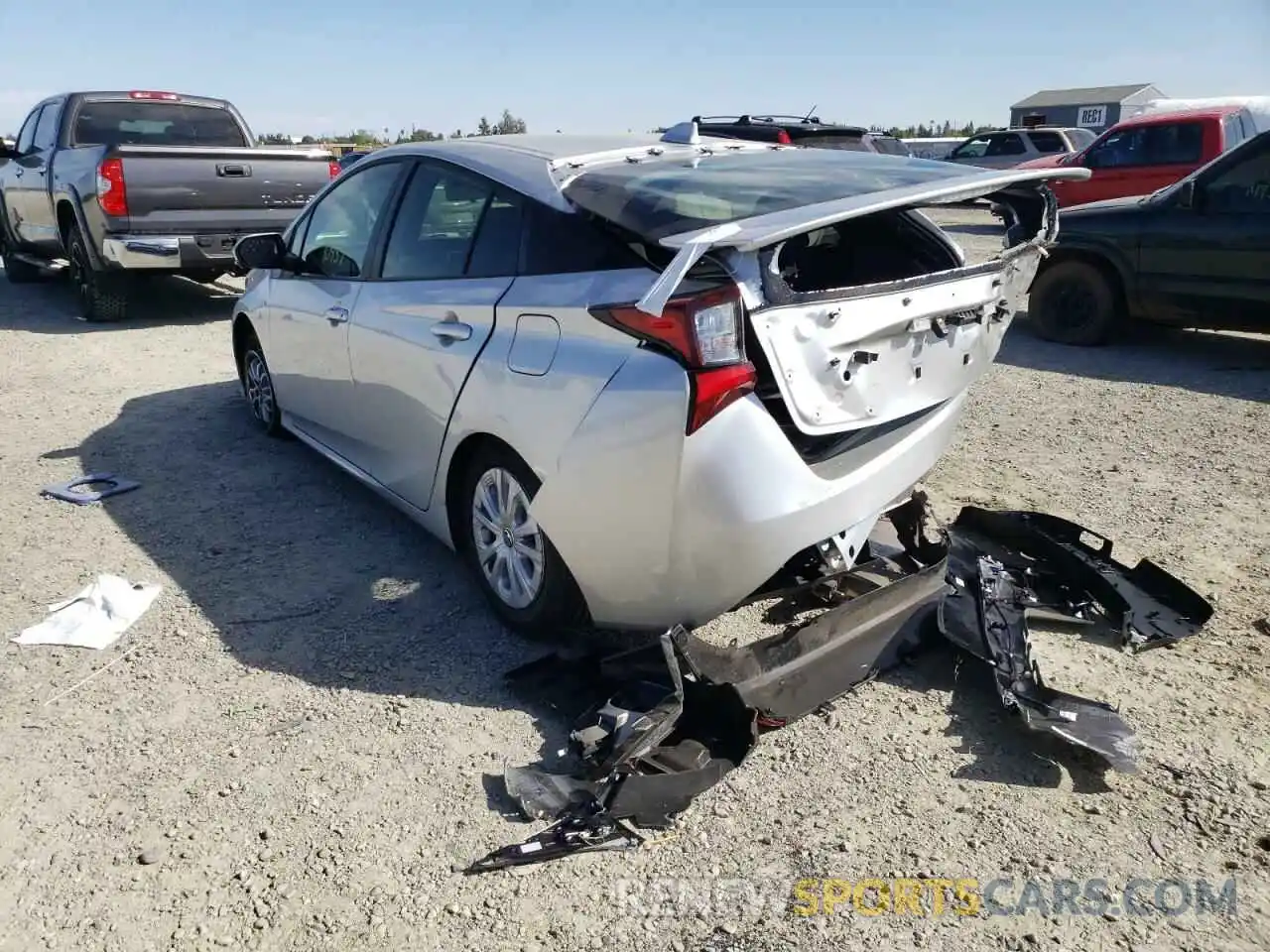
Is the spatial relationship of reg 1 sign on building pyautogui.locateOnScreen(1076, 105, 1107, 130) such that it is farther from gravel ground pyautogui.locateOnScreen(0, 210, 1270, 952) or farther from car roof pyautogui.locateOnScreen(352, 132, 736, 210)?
car roof pyautogui.locateOnScreen(352, 132, 736, 210)

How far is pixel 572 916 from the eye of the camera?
2.42 meters

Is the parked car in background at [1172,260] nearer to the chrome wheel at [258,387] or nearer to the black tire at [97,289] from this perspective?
the chrome wheel at [258,387]

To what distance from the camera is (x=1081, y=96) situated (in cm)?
5175

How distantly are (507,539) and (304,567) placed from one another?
4.10ft

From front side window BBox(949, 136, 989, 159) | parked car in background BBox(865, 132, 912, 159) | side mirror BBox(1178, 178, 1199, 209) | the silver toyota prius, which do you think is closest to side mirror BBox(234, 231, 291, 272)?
the silver toyota prius

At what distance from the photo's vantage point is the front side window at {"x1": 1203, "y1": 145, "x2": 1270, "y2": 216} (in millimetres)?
7328

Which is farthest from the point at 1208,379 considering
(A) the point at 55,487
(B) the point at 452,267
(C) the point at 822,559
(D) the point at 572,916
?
(A) the point at 55,487

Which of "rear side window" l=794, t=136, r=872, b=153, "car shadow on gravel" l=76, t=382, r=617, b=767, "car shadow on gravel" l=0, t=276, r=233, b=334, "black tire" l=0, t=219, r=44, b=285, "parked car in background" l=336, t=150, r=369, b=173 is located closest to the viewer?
"car shadow on gravel" l=76, t=382, r=617, b=767

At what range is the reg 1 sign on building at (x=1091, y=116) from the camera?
150ft

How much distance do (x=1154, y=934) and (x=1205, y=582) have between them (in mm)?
2126

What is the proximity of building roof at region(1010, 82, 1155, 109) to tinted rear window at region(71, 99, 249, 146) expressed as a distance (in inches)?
1849

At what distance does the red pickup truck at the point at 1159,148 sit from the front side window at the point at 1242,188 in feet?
20.1

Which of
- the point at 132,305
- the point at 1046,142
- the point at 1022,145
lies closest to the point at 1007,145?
the point at 1022,145

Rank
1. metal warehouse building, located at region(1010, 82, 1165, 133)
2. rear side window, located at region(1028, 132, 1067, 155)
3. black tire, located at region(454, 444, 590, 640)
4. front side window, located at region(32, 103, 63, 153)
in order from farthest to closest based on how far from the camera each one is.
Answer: metal warehouse building, located at region(1010, 82, 1165, 133)
rear side window, located at region(1028, 132, 1067, 155)
front side window, located at region(32, 103, 63, 153)
black tire, located at region(454, 444, 590, 640)
